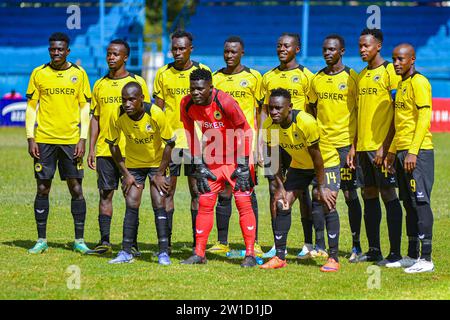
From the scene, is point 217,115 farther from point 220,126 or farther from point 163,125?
point 163,125

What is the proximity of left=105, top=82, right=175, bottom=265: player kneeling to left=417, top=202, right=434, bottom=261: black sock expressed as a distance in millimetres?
3031

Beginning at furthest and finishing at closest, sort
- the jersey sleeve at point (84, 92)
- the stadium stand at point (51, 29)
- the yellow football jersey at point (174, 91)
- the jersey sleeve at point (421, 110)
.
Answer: the stadium stand at point (51, 29) → the jersey sleeve at point (84, 92) → the yellow football jersey at point (174, 91) → the jersey sleeve at point (421, 110)

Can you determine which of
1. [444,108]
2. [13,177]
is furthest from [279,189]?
[444,108]

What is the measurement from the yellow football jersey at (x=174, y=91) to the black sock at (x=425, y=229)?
312cm

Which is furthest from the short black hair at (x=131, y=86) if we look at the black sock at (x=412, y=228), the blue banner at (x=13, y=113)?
the blue banner at (x=13, y=113)

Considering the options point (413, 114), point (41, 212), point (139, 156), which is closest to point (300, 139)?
point (413, 114)

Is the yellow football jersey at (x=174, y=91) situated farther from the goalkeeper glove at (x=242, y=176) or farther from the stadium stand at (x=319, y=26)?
the stadium stand at (x=319, y=26)

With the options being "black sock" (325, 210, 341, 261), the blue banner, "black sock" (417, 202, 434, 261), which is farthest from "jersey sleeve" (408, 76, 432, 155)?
the blue banner

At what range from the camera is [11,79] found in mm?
40344

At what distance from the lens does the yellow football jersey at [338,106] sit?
1077 centimetres

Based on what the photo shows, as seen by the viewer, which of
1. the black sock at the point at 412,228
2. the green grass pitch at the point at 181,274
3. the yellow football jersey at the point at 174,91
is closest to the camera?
the green grass pitch at the point at 181,274

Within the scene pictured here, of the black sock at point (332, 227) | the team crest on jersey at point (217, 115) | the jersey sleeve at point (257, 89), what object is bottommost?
the black sock at point (332, 227)

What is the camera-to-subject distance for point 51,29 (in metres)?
42.6

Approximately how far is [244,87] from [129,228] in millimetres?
2419
